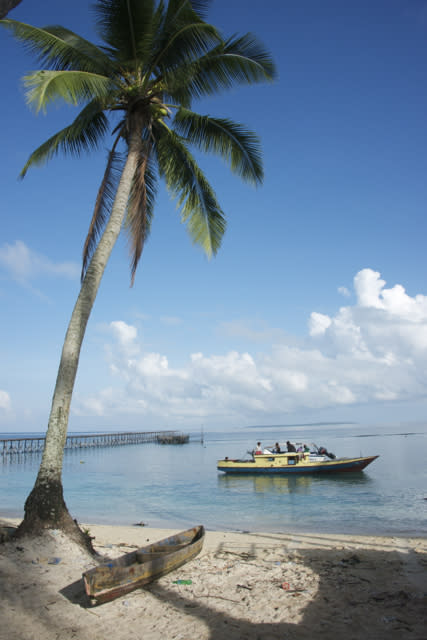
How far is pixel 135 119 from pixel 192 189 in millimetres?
2446

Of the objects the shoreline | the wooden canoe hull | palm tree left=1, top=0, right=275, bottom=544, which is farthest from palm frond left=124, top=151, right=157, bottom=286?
the shoreline

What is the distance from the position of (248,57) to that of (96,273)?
6.67 metres

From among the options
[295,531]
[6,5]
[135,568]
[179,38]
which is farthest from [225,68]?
[295,531]

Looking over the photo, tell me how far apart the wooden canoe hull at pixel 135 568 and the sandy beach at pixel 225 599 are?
0.18 metres

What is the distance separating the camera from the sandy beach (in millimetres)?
5473

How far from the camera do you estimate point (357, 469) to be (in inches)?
1153


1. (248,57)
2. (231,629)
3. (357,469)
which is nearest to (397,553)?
(231,629)

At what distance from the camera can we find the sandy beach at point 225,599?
215 inches

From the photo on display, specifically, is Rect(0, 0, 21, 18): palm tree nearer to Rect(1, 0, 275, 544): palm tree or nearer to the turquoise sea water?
Rect(1, 0, 275, 544): palm tree

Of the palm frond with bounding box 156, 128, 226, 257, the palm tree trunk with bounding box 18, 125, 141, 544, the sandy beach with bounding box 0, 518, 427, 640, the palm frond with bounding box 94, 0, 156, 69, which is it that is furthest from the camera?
the palm frond with bounding box 156, 128, 226, 257

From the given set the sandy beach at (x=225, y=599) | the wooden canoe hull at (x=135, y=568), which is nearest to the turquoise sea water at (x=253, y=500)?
the sandy beach at (x=225, y=599)

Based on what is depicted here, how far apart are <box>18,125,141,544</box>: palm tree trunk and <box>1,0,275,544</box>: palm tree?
0.02 metres

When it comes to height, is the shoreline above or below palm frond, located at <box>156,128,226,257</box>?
below

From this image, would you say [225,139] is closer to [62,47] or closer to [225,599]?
[62,47]
